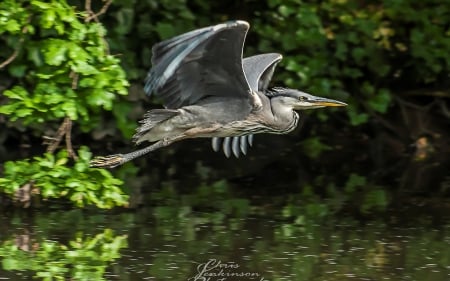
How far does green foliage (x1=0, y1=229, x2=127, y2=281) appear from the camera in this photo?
6.26m

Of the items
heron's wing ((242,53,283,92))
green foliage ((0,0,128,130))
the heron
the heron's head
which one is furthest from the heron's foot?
the heron's head

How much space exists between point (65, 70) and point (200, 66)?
989mm

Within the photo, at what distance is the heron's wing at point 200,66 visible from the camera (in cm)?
613

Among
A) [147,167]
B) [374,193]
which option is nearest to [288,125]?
[374,193]

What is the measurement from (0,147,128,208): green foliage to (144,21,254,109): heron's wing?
645mm

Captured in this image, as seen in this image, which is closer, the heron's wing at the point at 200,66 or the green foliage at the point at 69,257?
the heron's wing at the point at 200,66

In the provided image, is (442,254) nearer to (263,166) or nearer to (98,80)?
(98,80)

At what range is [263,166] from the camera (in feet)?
33.3

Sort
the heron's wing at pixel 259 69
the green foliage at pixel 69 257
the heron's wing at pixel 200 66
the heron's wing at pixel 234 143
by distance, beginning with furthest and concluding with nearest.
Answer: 1. the heron's wing at pixel 234 143
2. the heron's wing at pixel 259 69
3. the green foliage at pixel 69 257
4. the heron's wing at pixel 200 66

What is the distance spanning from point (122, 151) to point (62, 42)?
10.4ft

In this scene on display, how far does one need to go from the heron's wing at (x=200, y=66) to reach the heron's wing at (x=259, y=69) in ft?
1.14

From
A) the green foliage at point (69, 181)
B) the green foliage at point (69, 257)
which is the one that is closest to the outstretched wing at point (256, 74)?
the green foliage at point (69, 181)
